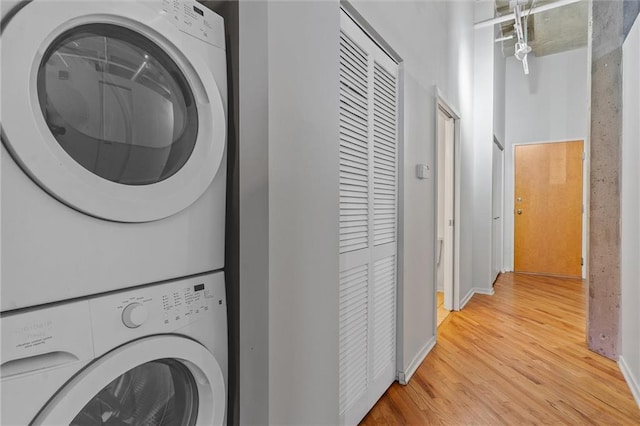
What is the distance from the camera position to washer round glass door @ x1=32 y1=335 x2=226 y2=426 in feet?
2.14

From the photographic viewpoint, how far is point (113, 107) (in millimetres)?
757

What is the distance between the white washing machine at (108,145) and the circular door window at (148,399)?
226 mm

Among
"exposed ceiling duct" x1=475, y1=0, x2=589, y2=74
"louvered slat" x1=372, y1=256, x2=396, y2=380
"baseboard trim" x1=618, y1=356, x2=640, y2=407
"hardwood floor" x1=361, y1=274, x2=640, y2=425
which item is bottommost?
"hardwood floor" x1=361, y1=274, x2=640, y2=425

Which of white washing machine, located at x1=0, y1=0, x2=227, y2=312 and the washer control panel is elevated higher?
white washing machine, located at x1=0, y1=0, x2=227, y2=312

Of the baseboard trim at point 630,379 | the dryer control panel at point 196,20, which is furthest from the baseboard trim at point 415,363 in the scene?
the dryer control panel at point 196,20

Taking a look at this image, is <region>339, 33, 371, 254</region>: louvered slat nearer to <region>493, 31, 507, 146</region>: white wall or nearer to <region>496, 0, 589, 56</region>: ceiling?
<region>493, 31, 507, 146</region>: white wall

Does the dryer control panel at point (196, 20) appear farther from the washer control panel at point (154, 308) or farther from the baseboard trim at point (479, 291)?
the baseboard trim at point (479, 291)

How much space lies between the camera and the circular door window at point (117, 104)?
67 centimetres

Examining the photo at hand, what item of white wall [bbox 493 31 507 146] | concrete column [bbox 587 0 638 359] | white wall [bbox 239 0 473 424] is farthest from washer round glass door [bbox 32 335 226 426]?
white wall [bbox 493 31 507 146]

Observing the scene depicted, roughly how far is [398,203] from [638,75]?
5.13 feet

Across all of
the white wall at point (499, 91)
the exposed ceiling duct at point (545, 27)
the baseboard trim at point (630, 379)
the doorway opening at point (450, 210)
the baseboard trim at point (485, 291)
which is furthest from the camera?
the white wall at point (499, 91)

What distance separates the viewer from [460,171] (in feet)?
11.5

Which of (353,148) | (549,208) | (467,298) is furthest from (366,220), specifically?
(549,208)

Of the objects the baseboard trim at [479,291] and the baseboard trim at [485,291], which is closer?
the baseboard trim at [479,291]
